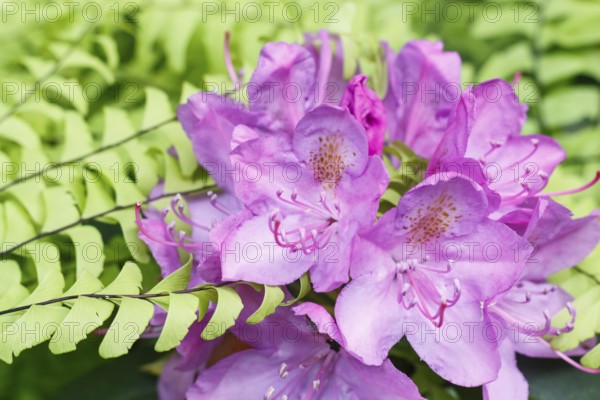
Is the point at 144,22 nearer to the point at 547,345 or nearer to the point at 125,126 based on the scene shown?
the point at 125,126

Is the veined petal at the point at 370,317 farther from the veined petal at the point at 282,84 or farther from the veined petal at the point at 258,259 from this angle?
the veined petal at the point at 282,84

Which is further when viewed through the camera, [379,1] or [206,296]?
[379,1]

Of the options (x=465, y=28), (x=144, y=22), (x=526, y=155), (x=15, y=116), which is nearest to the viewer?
(x=526, y=155)

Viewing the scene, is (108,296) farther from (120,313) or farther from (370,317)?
(370,317)

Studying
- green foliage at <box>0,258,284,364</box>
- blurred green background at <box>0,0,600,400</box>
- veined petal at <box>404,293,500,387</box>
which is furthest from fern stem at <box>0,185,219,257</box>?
veined petal at <box>404,293,500,387</box>

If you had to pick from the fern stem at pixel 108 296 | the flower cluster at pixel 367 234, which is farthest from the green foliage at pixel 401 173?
the fern stem at pixel 108 296

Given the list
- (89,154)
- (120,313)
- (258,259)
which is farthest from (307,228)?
(89,154)

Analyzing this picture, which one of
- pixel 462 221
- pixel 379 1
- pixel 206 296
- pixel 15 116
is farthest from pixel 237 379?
pixel 379 1

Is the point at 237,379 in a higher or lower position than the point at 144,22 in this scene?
lower

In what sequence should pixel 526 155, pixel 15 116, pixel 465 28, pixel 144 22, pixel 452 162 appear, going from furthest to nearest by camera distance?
pixel 465 28 < pixel 144 22 < pixel 15 116 < pixel 526 155 < pixel 452 162
